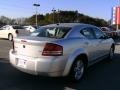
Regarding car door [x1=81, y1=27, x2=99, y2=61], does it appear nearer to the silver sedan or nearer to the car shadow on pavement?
the silver sedan

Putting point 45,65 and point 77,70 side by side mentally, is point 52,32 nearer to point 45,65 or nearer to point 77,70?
point 77,70

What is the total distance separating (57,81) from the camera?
6.74 metres

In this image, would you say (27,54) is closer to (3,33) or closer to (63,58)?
(63,58)

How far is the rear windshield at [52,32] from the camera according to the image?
6.68m

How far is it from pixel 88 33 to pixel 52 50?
1969 millimetres

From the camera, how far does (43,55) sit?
599cm

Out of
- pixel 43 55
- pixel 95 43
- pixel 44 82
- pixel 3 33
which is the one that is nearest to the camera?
pixel 43 55

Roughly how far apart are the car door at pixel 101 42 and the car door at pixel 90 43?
272 mm

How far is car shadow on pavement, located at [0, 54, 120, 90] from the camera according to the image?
620 cm

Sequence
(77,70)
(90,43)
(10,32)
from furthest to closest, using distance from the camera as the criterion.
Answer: (10,32) < (90,43) < (77,70)

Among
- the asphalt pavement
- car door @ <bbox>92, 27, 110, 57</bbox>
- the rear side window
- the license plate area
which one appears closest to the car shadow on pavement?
the asphalt pavement

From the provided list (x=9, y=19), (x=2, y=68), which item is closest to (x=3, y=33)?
(x=2, y=68)

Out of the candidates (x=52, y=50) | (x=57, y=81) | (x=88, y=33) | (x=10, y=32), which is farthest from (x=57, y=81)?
(x=10, y=32)

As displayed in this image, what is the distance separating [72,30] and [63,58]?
106 centimetres
